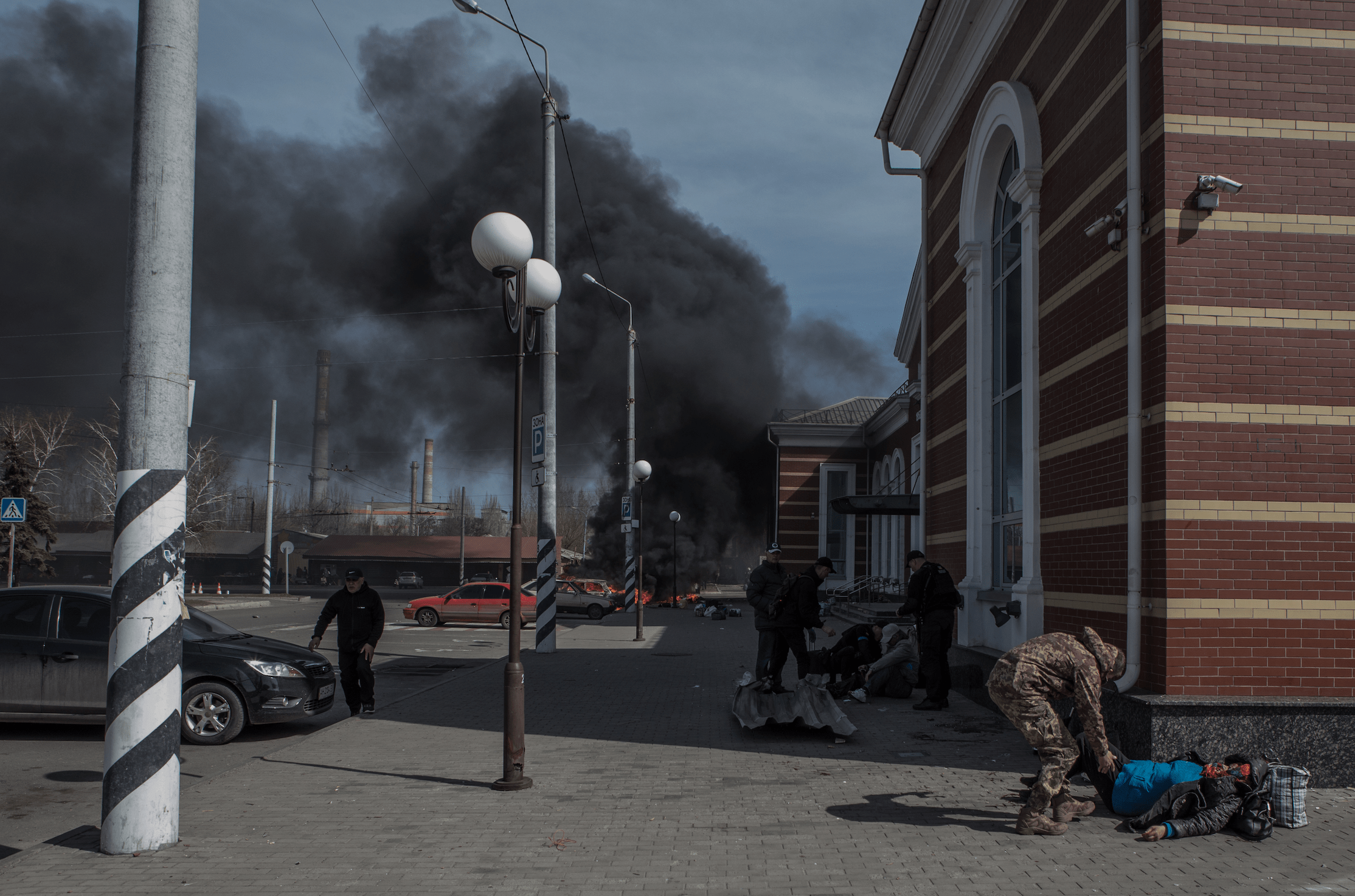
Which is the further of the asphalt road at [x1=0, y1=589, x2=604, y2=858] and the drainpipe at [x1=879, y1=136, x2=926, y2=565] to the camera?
the drainpipe at [x1=879, y1=136, x2=926, y2=565]

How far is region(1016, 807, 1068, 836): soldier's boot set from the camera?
5.00m

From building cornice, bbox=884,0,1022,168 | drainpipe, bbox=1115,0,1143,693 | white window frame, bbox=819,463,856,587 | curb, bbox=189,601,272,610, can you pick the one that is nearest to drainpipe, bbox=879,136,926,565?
building cornice, bbox=884,0,1022,168

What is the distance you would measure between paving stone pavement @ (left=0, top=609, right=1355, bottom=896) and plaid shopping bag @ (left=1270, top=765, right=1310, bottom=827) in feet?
0.29

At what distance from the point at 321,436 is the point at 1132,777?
58.1m

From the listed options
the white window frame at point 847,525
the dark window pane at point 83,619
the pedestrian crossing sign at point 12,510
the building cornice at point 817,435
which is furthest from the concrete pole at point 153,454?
the building cornice at point 817,435

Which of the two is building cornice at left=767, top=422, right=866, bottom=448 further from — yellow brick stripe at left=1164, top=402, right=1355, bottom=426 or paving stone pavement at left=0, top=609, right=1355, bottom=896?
yellow brick stripe at left=1164, top=402, right=1355, bottom=426

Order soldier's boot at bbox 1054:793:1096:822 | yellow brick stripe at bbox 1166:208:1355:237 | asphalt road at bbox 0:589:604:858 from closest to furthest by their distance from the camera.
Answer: soldier's boot at bbox 1054:793:1096:822 < asphalt road at bbox 0:589:604:858 < yellow brick stripe at bbox 1166:208:1355:237

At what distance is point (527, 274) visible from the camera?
7395 mm

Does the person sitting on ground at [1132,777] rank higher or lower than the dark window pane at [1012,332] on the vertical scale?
lower

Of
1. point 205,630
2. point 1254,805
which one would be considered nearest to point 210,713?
point 205,630

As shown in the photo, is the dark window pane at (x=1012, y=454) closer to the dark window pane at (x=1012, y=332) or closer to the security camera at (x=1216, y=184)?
the dark window pane at (x=1012, y=332)

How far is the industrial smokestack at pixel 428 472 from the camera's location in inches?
2778

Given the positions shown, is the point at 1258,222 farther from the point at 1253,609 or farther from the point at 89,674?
the point at 89,674

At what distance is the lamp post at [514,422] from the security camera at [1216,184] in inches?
170
